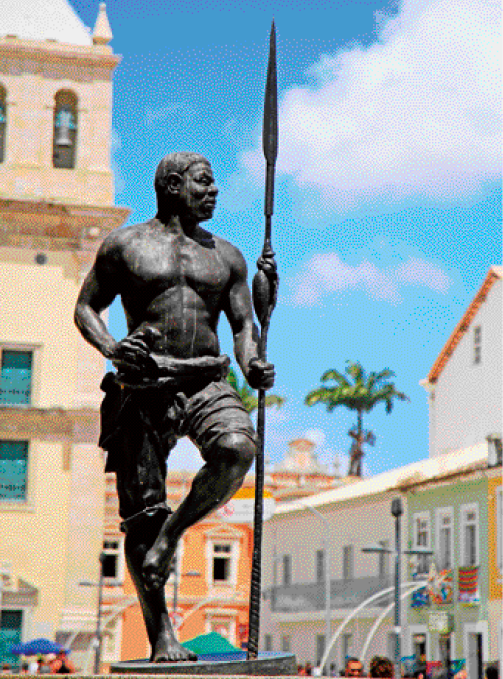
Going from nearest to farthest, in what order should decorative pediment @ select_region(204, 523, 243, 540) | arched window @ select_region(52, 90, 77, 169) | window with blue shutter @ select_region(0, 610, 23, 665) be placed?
window with blue shutter @ select_region(0, 610, 23, 665), arched window @ select_region(52, 90, 77, 169), decorative pediment @ select_region(204, 523, 243, 540)

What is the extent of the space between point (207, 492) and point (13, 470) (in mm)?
35271

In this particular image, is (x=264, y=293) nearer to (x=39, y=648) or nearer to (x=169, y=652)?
(x=169, y=652)

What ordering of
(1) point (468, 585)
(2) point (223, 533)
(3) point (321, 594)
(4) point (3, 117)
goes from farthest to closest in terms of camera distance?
(2) point (223, 533) < (3) point (321, 594) < (4) point (3, 117) < (1) point (468, 585)

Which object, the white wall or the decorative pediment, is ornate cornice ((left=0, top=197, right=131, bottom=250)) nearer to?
the white wall

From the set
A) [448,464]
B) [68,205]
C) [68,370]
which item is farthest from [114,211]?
[448,464]

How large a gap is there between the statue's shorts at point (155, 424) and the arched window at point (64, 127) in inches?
1483

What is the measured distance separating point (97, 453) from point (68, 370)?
256 cm

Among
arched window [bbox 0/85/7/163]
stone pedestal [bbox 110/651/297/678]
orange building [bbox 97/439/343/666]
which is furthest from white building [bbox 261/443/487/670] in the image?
stone pedestal [bbox 110/651/297/678]

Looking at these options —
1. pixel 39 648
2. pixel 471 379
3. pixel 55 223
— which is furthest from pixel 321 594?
pixel 39 648

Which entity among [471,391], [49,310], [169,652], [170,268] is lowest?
[169,652]

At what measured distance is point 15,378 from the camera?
41531 mm

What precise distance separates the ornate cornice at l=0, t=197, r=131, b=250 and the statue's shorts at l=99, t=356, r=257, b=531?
115 ft

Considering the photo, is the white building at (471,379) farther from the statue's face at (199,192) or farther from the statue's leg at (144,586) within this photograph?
the statue's leg at (144,586)

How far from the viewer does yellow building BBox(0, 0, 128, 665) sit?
40406 mm
